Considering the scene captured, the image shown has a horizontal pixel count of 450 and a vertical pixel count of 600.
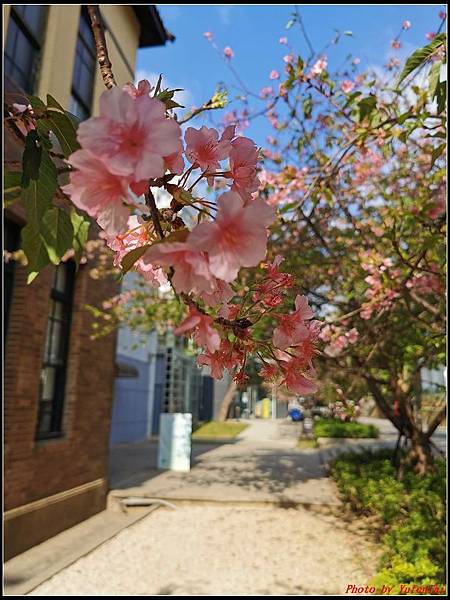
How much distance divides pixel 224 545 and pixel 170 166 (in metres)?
6.32

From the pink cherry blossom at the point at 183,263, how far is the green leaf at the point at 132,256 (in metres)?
0.07

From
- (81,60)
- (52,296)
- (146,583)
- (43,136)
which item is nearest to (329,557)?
(146,583)

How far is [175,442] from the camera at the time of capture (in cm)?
1106

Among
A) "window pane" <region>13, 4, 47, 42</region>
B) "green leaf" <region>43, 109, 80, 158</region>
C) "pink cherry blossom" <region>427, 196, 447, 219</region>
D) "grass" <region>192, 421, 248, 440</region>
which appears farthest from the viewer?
"grass" <region>192, 421, 248, 440</region>

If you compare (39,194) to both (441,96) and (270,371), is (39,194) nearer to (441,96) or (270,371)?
(270,371)

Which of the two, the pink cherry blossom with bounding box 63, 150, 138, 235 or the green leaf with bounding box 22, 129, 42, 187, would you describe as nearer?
the pink cherry blossom with bounding box 63, 150, 138, 235

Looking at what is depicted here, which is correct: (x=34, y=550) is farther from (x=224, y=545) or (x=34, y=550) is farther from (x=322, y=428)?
(x=322, y=428)

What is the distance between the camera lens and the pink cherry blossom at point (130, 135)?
57cm

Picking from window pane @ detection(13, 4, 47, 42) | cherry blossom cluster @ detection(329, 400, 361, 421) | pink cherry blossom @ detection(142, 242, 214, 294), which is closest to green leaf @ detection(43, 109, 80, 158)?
pink cherry blossom @ detection(142, 242, 214, 294)

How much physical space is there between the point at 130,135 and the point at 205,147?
0.79 feet

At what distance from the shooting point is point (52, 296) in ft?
20.8

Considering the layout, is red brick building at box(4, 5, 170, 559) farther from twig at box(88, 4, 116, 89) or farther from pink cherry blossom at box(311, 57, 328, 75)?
twig at box(88, 4, 116, 89)

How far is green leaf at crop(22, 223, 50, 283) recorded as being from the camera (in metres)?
0.98

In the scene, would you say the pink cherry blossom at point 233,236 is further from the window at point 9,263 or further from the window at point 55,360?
the window at point 55,360
